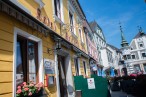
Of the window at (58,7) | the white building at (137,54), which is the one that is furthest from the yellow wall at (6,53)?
the white building at (137,54)

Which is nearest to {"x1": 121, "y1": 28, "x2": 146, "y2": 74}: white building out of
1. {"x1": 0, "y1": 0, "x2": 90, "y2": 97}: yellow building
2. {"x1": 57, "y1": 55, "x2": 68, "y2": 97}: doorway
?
{"x1": 57, "y1": 55, "x2": 68, "y2": 97}: doorway

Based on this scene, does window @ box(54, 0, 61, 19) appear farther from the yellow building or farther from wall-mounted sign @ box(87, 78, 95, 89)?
wall-mounted sign @ box(87, 78, 95, 89)

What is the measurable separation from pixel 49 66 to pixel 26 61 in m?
1.20

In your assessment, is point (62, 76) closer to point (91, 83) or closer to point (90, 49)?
point (91, 83)

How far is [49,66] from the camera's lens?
5906mm

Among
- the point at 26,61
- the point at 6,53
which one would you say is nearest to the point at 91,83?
the point at 26,61

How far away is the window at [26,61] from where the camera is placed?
15.0 feet

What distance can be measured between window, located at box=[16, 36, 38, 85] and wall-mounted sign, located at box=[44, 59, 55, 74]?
1.29 ft

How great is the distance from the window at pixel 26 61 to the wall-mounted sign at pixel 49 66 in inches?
15.5

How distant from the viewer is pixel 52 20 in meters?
7.36

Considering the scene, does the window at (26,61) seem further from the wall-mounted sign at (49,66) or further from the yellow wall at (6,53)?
the yellow wall at (6,53)

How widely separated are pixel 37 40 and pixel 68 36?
13.4ft

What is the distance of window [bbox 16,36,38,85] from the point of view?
4568 mm

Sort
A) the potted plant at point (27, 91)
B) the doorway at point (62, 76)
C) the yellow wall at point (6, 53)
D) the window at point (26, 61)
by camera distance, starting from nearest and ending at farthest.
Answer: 1. the yellow wall at point (6, 53)
2. the potted plant at point (27, 91)
3. the window at point (26, 61)
4. the doorway at point (62, 76)
